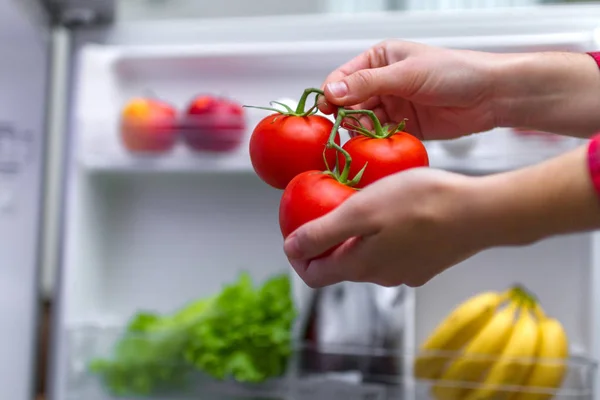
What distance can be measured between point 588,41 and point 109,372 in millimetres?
1104

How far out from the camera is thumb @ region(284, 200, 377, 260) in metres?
0.61

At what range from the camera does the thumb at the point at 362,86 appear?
77 centimetres

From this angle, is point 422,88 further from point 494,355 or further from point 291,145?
point 494,355

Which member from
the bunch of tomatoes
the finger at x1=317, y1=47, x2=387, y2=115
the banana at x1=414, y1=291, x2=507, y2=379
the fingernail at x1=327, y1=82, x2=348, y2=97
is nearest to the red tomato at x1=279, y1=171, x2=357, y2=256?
the bunch of tomatoes

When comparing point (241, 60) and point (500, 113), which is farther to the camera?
point (241, 60)

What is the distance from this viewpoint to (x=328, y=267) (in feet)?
2.17

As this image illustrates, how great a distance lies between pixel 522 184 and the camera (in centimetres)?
57

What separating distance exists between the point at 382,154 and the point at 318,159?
73 mm

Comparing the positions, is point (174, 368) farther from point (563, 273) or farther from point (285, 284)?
point (563, 273)

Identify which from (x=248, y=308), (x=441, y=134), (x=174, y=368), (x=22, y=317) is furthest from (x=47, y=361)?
(x=441, y=134)

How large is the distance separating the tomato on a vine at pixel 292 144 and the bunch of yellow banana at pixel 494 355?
660 millimetres

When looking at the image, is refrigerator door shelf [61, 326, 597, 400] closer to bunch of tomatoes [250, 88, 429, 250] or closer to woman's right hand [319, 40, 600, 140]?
woman's right hand [319, 40, 600, 140]

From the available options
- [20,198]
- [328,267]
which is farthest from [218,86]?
[328,267]

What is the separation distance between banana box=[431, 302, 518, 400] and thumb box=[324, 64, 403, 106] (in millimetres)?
610
